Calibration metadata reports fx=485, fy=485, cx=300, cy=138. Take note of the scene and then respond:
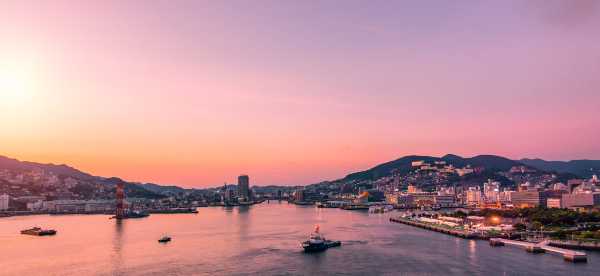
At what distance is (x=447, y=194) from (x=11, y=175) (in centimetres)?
13001

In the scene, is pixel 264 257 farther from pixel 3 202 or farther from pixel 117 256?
pixel 3 202

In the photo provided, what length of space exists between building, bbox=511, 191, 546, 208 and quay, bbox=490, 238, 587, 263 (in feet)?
211

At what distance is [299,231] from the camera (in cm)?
5741

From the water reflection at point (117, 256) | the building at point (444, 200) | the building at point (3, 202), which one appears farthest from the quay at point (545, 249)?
the building at point (444, 200)

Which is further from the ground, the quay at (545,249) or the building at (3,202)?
the building at (3,202)

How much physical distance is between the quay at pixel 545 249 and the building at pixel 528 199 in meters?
64.3

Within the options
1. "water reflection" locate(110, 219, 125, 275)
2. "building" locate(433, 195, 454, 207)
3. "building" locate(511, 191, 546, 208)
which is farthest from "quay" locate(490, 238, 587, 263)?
"building" locate(433, 195, 454, 207)

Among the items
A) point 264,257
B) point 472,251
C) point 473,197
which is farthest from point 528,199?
point 264,257

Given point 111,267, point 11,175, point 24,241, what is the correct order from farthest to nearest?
point 11,175, point 24,241, point 111,267

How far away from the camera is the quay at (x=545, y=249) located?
33375 mm

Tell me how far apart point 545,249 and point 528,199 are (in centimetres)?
7621

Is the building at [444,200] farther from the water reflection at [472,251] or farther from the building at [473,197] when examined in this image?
the water reflection at [472,251]

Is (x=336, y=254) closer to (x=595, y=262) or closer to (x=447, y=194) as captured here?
(x=595, y=262)

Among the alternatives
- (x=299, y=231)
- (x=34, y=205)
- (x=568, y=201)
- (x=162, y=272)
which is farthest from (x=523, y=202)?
(x=34, y=205)
